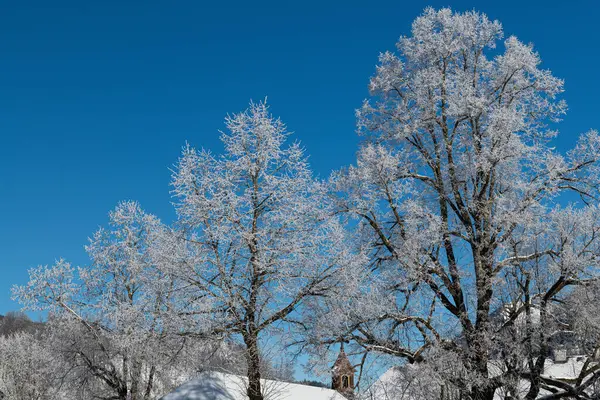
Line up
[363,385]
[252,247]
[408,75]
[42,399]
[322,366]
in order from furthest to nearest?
[42,399] < [408,75] < [363,385] < [322,366] < [252,247]

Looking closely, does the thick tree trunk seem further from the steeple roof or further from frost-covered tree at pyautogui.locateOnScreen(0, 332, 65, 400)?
frost-covered tree at pyautogui.locateOnScreen(0, 332, 65, 400)

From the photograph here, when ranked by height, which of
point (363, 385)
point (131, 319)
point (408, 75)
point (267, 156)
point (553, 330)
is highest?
point (408, 75)

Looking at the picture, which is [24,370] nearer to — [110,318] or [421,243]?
[110,318]

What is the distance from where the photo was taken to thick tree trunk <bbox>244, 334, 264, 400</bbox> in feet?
42.1

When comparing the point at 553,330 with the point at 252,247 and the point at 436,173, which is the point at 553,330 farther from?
the point at 252,247

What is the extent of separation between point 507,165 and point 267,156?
6256 millimetres

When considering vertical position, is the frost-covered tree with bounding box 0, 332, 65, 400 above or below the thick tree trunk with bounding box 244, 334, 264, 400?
above

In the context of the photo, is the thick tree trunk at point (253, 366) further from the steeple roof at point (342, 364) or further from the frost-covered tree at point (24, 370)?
the frost-covered tree at point (24, 370)

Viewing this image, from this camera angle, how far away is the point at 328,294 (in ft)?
44.2

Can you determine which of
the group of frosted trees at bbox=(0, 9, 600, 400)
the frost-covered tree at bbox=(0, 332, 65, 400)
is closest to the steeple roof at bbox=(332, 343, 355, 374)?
the group of frosted trees at bbox=(0, 9, 600, 400)

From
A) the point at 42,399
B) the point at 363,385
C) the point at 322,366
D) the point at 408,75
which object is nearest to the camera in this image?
the point at 322,366

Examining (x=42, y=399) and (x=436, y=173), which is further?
(x=42, y=399)

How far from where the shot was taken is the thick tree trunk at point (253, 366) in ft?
42.1

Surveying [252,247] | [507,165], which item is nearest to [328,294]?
[252,247]
